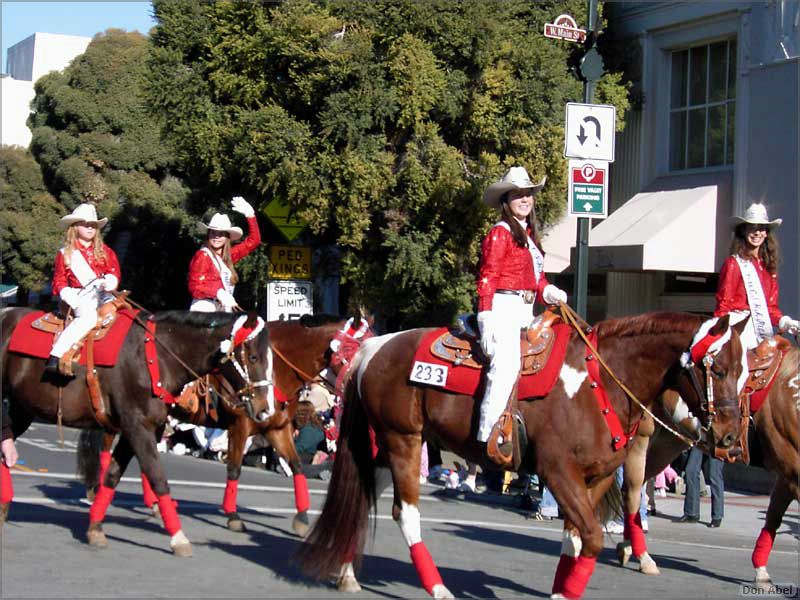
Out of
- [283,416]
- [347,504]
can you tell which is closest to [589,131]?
[283,416]

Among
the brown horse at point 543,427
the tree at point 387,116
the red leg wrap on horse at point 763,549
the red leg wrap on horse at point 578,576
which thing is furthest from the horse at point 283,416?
the tree at point 387,116

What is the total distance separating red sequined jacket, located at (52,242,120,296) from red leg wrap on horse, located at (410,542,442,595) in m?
4.23

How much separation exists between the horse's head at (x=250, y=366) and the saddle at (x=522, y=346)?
2.23 metres

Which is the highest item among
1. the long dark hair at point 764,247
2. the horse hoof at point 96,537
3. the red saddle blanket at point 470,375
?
the long dark hair at point 764,247

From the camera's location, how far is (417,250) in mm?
17438

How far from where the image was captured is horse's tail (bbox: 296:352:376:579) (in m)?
8.15

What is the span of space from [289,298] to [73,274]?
8.83 metres

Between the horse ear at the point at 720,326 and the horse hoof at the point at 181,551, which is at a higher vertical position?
the horse ear at the point at 720,326

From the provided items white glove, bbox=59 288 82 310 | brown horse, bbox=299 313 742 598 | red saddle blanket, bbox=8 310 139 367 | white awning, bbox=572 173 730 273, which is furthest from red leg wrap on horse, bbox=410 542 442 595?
white awning, bbox=572 173 730 273

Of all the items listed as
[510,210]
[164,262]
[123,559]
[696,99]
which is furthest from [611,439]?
[164,262]

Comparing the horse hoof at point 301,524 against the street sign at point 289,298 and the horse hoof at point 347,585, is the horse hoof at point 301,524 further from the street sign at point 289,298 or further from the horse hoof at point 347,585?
the street sign at point 289,298

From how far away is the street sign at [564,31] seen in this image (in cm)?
1406

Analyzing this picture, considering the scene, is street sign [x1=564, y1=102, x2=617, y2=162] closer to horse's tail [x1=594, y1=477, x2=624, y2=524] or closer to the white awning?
the white awning

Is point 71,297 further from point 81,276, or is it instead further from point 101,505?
point 101,505
